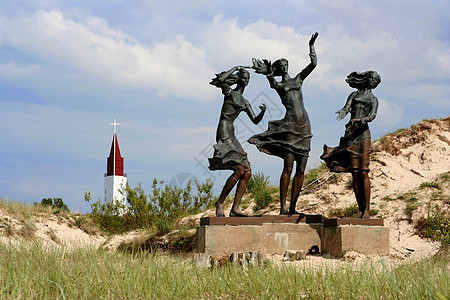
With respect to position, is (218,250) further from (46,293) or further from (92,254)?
(46,293)

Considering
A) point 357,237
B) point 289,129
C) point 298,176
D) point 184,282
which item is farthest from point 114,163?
point 184,282

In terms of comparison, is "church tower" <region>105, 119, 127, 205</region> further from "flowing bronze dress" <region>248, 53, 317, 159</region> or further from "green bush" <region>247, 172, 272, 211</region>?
"flowing bronze dress" <region>248, 53, 317, 159</region>

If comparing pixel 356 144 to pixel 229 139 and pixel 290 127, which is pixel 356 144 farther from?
pixel 229 139

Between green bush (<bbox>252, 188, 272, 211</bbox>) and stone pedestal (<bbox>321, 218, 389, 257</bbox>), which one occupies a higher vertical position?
green bush (<bbox>252, 188, 272, 211</bbox>)

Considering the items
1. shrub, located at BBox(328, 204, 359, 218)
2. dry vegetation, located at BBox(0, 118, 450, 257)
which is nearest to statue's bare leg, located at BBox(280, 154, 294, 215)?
dry vegetation, located at BBox(0, 118, 450, 257)

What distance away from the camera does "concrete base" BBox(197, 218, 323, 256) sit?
8688mm

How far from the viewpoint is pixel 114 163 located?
3803 cm

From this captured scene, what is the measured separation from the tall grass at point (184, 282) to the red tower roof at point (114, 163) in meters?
32.4

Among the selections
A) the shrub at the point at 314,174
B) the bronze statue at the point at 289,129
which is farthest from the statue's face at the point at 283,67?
the shrub at the point at 314,174

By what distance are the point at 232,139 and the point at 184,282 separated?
14.0ft

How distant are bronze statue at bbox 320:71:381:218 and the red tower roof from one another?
29.6 metres

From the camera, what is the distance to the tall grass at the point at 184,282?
4.71 m

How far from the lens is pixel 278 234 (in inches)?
364

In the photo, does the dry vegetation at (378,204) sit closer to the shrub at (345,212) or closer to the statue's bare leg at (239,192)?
the shrub at (345,212)
